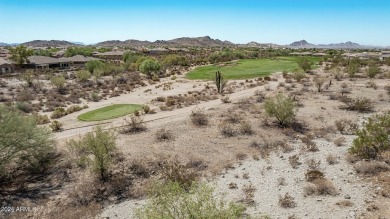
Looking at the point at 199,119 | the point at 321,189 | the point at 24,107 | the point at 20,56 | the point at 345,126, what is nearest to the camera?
the point at 321,189

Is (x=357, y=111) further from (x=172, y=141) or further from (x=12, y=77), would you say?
(x=12, y=77)

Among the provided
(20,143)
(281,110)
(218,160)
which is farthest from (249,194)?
(20,143)

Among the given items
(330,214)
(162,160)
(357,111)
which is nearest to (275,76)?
(357,111)

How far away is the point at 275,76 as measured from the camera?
162 ft

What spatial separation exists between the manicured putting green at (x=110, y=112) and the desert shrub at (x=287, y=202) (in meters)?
18.8

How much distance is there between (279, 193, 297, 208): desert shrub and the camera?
1286 centimetres

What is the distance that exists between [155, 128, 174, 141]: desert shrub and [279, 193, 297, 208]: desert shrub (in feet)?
32.5

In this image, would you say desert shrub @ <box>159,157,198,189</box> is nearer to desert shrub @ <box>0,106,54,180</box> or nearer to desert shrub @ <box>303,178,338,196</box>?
desert shrub @ <box>303,178,338,196</box>

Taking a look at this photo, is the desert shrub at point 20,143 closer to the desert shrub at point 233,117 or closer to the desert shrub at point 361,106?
the desert shrub at point 233,117

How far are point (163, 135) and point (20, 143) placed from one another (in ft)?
28.9

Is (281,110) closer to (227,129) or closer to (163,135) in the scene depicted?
(227,129)

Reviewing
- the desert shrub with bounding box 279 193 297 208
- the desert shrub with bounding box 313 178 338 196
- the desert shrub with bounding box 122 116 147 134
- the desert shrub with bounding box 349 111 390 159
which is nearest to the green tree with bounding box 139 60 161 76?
the desert shrub with bounding box 122 116 147 134

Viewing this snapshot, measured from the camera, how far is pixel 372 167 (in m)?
15.2

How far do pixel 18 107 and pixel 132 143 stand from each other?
18.7 metres
